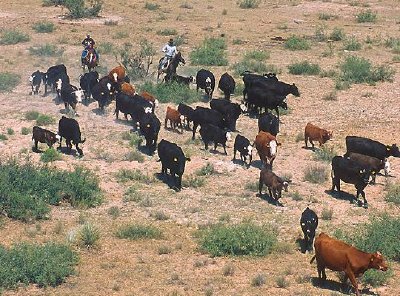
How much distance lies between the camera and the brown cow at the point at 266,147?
1991cm

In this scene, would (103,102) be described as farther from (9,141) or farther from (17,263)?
(17,263)

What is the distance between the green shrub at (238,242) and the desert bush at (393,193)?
4.01m

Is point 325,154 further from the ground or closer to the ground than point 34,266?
further from the ground

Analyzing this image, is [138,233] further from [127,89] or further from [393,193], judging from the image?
[127,89]

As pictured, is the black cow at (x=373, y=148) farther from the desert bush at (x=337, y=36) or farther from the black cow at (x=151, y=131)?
the desert bush at (x=337, y=36)

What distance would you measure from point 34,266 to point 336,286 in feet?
16.6

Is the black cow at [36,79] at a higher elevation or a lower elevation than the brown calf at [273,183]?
higher

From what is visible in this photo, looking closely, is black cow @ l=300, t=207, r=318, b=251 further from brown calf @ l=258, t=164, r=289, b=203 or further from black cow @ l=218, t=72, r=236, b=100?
black cow @ l=218, t=72, r=236, b=100

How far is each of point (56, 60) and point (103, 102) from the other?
6699 mm

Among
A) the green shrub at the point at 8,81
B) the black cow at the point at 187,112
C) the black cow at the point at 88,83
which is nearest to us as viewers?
the black cow at the point at 187,112

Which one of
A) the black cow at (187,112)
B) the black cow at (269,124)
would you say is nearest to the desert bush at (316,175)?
the black cow at (269,124)

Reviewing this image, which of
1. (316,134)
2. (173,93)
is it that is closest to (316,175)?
(316,134)

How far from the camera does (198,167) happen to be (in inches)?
786

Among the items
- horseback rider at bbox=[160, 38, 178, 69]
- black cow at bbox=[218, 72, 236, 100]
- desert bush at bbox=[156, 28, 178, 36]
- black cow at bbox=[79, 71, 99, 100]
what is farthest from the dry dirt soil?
horseback rider at bbox=[160, 38, 178, 69]
